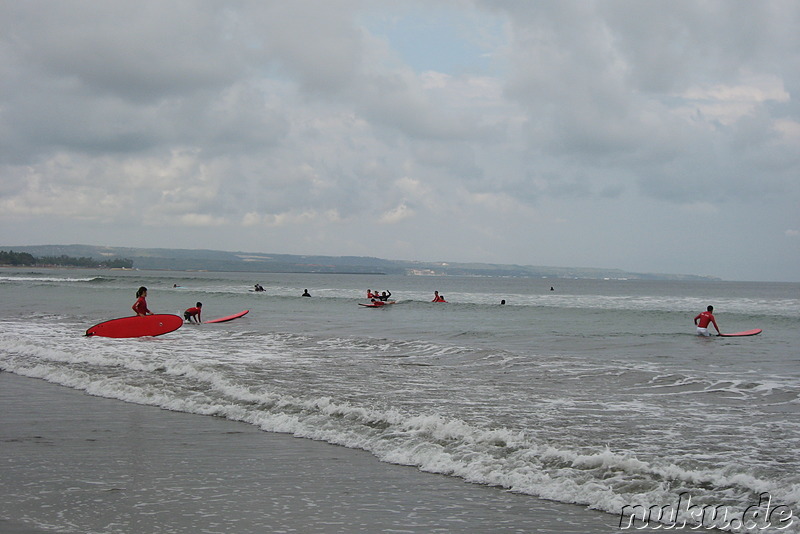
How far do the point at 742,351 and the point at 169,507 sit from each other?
69.5 ft

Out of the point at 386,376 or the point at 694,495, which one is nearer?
the point at 694,495

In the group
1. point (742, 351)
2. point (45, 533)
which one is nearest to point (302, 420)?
point (45, 533)

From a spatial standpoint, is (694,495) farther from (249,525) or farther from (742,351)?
(742,351)

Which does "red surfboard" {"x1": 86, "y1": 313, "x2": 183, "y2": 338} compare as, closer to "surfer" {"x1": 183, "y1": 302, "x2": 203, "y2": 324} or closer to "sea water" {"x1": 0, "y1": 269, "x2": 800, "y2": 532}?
"sea water" {"x1": 0, "y1": 269, "x2": 800, "y2": 532}

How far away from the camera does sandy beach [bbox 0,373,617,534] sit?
558 centimetres

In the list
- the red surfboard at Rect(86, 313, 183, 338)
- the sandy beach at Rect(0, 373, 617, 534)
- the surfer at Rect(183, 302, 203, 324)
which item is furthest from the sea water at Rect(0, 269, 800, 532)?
the surfer at Rect(183, 302, 203, 324)

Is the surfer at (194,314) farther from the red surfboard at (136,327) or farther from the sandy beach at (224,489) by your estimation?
the sandy beach at (224,489)

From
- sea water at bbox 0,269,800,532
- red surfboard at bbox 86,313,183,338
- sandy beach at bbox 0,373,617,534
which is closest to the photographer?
sandy beach at bbox 0,373,617,534

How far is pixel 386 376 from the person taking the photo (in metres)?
14.3

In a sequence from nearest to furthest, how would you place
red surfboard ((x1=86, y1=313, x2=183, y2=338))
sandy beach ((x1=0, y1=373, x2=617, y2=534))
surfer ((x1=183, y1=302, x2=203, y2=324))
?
sandy beach ((x1=0, y1=373, x2=617, y2=534))
red surfboard ((x1=86, y1=313, x2=183, y2=338))
surfer ((x1=183, y1=302, x2=203, y2=324))

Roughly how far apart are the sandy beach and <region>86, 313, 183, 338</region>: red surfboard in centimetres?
1306

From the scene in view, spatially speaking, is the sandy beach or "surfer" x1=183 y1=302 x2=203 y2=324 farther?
"surfer" x1=183 y1=302 x2=203 y2=324

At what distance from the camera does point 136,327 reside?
2211 centimetres

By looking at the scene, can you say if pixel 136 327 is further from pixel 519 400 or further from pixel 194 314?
→ pixel 519 400
